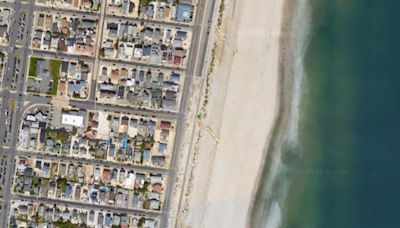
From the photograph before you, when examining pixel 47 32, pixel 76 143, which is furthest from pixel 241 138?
pixel 47 32

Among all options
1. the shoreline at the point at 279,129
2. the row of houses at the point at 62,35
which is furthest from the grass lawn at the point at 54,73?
the shoreline at the point at 279,129

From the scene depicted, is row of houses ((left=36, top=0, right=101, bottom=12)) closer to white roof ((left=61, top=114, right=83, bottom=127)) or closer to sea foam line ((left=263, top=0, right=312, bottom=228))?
white roof ((left=61, top=114, right=83, bottom=127))

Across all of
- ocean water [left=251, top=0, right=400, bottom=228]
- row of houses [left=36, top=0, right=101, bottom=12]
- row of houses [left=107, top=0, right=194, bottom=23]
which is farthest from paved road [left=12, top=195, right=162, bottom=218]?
row of houses [left=36, top=0, right=101, bottom=12]

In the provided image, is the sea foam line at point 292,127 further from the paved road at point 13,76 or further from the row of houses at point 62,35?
the paved road at point 13,76

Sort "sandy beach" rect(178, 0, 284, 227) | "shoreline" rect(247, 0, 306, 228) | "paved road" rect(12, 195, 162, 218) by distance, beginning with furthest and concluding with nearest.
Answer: "paved road" rect(12, 195, 162, 218) → "shoreline" rect(247, 0, 306, 228) → "sandy beach" rect(178, 0, 284, 227)

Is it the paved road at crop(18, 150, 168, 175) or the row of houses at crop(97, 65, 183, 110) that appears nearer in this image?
the row of houses at crop(97, 65, 183, 110)
